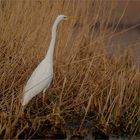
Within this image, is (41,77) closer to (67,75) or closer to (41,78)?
(41,78)

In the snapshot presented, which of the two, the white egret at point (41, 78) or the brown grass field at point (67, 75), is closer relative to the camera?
the brown grass field at point (67, 75)

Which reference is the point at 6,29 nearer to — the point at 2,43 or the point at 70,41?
the point at 2,43

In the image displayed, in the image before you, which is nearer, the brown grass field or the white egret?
the brown grass field

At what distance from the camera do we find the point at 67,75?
24.9 feet

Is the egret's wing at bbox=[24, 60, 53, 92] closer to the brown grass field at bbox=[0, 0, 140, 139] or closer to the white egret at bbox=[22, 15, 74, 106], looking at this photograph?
the white egret at bbox=[22, 15, 74, 106]

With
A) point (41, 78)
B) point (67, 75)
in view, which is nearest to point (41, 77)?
point (41, 78)

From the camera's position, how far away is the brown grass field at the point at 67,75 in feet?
21.4

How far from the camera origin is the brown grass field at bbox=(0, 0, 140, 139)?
6.52m

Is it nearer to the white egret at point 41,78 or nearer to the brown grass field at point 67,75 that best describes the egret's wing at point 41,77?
the white egret at point 41,78

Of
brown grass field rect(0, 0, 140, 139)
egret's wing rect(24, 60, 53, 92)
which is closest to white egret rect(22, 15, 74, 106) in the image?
egret's wing rect(24, 60, 53, 92)

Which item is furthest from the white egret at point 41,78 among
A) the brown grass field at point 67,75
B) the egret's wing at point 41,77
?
the brown grass field at point 67,75

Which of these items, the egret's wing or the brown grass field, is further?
the egret's wing

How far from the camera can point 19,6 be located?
26.8 ft

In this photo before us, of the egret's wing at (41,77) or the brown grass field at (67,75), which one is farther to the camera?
the egret's wing at (41,77)
